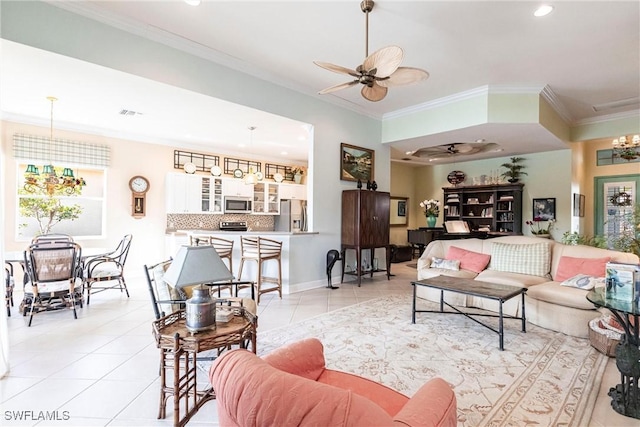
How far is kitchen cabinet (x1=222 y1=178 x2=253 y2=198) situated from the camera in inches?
315

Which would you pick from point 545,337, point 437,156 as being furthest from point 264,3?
point 437,156

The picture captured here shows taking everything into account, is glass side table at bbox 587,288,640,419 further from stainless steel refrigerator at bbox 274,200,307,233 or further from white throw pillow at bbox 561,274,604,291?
stainless steel refrigerator at bbox 274,200,307,233

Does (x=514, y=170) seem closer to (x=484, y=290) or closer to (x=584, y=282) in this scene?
(x=584, y=282)

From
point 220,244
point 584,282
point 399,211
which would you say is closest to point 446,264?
point 584,282

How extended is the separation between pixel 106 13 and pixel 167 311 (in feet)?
10.3

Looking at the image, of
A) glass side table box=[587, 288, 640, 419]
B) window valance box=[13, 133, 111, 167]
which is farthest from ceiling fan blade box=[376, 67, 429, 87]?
window valance box=[13, 133, 111, 167]

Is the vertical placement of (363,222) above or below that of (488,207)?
below

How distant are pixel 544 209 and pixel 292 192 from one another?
20.8 feet

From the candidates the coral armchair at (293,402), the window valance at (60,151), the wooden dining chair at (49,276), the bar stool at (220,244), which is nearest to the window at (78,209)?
the window valance at (60,151)

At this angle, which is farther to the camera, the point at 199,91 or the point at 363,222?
the point at 363,222

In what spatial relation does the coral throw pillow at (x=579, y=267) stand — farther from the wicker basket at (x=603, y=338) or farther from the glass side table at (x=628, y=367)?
the glass side table at (x=628, y=367)

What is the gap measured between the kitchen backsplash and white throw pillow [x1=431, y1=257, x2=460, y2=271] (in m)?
5.32

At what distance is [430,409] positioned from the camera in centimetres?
112

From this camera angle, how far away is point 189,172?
715 centimetres
